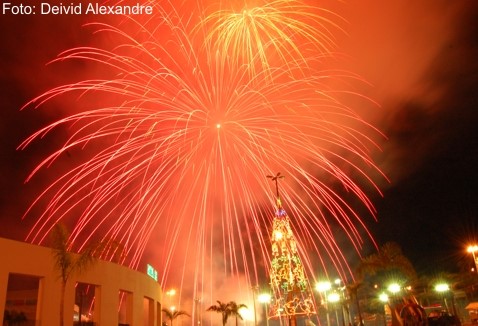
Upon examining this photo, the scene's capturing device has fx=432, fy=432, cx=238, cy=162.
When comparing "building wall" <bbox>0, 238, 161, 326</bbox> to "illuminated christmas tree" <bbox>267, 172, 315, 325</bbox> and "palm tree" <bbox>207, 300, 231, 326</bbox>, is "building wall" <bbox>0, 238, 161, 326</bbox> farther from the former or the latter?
"palm tree" <bbox>207, 300, 231, 326</bbox>

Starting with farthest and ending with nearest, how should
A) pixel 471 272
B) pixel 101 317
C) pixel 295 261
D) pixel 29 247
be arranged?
pixel 471 272
pixel 295 261
pixel 101 317
pixel 29 247

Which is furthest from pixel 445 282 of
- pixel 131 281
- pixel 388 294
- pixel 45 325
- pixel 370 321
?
pixel 45 325

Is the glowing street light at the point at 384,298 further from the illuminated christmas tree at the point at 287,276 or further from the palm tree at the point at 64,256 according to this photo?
the palm tree at the point at 64,256

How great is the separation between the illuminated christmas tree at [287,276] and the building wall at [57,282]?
9.96 m

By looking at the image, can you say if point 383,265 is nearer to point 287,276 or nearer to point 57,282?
point 287,276

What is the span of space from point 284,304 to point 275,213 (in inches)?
242

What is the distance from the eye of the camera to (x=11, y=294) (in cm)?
3634

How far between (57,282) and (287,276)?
1435 centimetres

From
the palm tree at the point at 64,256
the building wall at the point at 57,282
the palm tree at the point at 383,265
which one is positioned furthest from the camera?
the palm tree at the point at 383,265

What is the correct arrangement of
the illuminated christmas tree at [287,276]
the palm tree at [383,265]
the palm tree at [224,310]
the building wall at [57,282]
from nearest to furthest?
the building wall at [57,282]
the illuminated christmas tree at [287,276]
the palm tree at [383,265]
the palm tree at [224,310]

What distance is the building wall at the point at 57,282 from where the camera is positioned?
2012 cm

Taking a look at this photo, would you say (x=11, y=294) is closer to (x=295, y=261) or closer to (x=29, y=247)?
(x=29, y=247)

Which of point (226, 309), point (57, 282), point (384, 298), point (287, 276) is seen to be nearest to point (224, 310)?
point (226, 309)

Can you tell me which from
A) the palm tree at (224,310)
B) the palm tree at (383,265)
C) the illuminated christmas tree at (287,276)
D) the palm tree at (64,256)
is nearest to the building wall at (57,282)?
the palm tree at (64,256)
